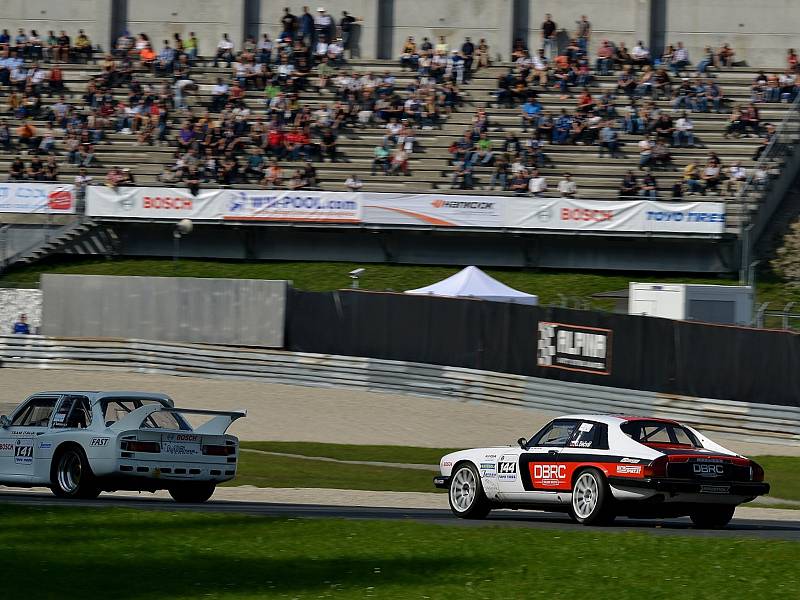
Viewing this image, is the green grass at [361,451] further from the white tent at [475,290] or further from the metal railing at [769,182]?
the metal railing at [769,182]

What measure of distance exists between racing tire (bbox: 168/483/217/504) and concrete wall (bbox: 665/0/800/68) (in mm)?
35276

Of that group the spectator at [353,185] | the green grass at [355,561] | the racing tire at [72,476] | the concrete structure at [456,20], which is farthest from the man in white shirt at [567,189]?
the green grass at [355,561]

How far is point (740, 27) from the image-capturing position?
157 ft

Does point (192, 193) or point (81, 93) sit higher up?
point (81, 93)

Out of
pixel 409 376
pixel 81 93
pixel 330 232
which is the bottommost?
pixel 409 376

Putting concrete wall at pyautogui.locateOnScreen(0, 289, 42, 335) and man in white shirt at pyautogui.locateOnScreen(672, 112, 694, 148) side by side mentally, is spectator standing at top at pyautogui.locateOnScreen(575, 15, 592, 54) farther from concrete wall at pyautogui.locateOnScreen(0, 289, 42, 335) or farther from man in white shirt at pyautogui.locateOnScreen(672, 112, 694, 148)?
concrete wall at pyautogui.locateOnScreen(0, 289, 42, 335)

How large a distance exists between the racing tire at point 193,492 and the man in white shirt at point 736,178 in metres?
24.4

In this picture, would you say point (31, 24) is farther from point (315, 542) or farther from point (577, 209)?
point (315, 542)

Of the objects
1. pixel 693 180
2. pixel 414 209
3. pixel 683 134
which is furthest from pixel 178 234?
pixel 683 134

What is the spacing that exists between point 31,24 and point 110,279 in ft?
71.0

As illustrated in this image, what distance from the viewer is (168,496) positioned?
1848cm

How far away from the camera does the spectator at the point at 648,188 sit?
3778 cm

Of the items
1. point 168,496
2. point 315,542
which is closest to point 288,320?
point 168,496

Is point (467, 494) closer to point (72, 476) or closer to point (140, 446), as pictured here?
point (140, 446)
